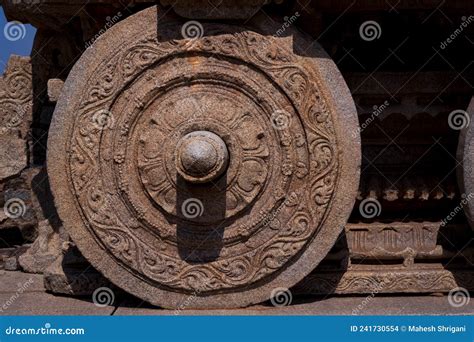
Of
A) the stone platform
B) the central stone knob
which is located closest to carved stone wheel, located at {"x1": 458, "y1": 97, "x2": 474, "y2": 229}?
the stone platform

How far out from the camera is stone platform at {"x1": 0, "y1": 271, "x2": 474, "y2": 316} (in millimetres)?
4137

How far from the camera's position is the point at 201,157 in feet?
13.0

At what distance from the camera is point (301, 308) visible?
4.23 metres

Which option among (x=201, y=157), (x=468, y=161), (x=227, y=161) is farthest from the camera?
(x=468, y=161)

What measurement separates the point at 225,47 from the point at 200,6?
28 centimetres

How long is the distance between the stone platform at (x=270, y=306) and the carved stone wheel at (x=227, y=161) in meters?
0.11

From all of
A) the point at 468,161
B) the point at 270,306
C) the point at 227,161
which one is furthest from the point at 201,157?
the point at 468,161

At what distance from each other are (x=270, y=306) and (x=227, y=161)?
0.92m

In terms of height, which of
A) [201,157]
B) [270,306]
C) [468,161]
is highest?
[468,161]

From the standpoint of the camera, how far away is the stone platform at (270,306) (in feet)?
13.6

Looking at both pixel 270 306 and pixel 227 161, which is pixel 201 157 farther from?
pixel 270 306

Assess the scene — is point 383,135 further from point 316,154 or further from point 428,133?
point 316,154

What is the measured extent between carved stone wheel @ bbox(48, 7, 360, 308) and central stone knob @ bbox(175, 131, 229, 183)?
2.8 inches

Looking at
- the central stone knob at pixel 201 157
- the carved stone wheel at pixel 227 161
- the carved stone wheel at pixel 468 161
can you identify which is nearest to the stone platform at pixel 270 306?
the carved stone wheel at pixel 227 161
